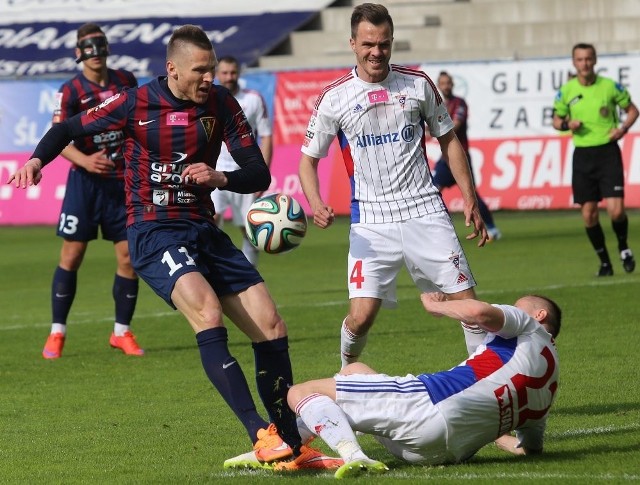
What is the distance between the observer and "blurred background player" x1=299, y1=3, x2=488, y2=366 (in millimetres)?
7688

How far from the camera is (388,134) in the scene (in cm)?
772

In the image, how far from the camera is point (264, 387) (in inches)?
275

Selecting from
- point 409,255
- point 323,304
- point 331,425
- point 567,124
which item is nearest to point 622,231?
point 567,124

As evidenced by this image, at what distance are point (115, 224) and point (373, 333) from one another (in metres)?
2.34

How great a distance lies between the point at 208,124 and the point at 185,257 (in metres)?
0.73

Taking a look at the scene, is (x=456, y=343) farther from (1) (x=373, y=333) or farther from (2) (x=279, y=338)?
(2) (x=279, y=338)

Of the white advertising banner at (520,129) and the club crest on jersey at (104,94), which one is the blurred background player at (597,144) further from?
the white advertising banner at (520,129)

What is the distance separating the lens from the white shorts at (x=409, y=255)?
7.67 meters

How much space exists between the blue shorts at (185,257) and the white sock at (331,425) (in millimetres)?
961

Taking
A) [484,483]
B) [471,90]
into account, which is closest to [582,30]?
[471,90]

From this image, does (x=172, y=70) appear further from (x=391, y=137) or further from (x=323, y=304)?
(x=323, y=304)

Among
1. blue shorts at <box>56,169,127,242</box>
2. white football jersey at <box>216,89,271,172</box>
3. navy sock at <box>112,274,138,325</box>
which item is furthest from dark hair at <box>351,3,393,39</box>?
white football jersey at <box>216,89,271,172</box>

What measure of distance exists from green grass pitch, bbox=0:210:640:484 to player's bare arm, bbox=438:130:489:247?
1108mm

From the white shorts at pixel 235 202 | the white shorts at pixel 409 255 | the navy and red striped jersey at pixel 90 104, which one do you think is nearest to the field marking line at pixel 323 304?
the white shorts at pixel 235 202
